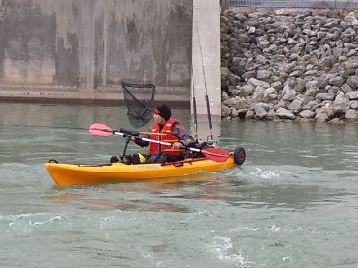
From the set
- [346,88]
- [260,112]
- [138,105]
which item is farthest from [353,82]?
[138,105]

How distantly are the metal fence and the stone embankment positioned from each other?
1.03ft

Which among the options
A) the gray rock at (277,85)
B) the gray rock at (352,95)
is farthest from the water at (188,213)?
the gray rock at (277,85)

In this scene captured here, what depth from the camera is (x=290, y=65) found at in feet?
69.5

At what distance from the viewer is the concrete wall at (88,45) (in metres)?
23.1

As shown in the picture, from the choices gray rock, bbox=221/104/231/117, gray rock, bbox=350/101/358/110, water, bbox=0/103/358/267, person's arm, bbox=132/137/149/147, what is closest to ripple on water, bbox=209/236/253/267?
water, bbox=0/103/358/267

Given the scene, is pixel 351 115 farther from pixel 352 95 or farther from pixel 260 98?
pixel 260 98

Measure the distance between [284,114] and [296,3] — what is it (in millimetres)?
4927

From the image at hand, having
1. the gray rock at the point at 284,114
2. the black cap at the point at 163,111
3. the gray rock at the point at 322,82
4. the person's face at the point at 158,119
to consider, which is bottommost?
the gray rock at the point at 284,114

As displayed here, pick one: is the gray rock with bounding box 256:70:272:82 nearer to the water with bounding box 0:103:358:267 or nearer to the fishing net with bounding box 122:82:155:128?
the water with bounding box 0:103:358:267

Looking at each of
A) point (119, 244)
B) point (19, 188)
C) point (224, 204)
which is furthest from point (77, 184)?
point (119, 244)

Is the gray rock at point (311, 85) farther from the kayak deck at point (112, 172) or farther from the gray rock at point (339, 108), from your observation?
the kayak deck at point (112, 172)

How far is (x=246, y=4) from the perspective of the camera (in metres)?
23.2

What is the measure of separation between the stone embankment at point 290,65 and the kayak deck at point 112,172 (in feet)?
27.7

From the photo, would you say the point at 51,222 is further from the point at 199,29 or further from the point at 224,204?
the point at 199,29
